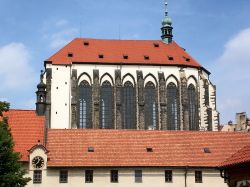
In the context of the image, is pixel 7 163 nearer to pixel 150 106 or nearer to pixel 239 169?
pixel 239 169

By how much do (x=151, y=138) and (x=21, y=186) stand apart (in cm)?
1721

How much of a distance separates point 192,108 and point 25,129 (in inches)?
1357

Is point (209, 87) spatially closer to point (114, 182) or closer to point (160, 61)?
point (160, 61)

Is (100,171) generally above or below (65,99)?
below

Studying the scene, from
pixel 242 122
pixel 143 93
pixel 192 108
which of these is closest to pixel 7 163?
pixel 143 93

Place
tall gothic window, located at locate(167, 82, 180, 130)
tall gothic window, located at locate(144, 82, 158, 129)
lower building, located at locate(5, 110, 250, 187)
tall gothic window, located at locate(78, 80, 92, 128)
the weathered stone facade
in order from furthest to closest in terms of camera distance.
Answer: tall gothic window, located at locate(167, 82, 180, 130) → tall gothic window, located at locate(144, 82, 158, 129) → the weathered stone facade → tall gothic window, located at locate(78, 80, 92, 128) → lower building, located at locate(5, 110, 250, 187)

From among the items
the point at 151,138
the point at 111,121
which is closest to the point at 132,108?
the point at 111,121

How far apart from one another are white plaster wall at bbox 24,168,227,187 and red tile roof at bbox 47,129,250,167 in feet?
2.16

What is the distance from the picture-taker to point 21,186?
35.8m

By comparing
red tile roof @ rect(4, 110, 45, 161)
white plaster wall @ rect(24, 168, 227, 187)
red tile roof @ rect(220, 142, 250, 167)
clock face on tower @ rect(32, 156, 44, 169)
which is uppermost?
red tile roof @ rect(4, 110, 45, 161)

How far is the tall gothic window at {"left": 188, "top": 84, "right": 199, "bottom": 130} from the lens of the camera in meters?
76.3

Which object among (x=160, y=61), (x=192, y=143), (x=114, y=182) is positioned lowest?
(x=114, y=182)

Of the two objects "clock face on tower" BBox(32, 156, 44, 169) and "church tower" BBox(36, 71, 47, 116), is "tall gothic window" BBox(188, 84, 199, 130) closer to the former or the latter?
"church tower" BBox(36, 71, 47, 116)

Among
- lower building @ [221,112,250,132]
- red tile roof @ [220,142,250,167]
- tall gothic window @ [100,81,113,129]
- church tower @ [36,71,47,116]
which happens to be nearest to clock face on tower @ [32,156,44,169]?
church tower @ [36,71,47,116]
